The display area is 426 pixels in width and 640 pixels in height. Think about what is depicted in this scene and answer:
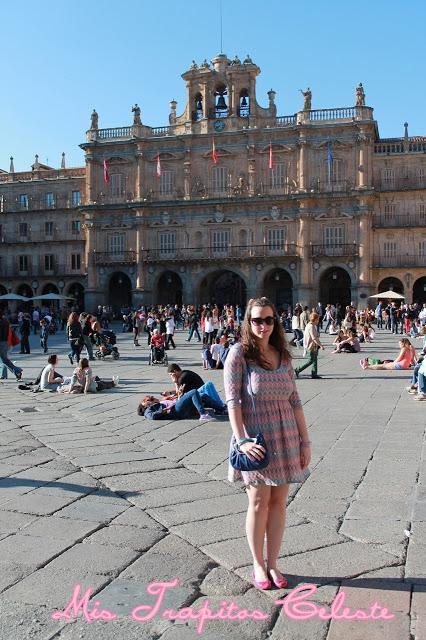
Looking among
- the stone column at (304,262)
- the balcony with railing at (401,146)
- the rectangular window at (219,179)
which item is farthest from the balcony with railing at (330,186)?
the rectangular window at (219,179)

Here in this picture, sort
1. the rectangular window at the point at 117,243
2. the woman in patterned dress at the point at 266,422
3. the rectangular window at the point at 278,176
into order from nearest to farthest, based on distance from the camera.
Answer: the woman in patterned dress at the point at 266,422
the rectangular window at the point at 278,176
the rectangular window at the point at 117,243

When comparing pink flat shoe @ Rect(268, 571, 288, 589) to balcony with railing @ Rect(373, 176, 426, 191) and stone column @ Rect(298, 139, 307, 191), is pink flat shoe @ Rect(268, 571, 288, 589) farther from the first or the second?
balcony with railing @ Rect(373, 176, 426, 191)

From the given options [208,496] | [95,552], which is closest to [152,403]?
[208,496]

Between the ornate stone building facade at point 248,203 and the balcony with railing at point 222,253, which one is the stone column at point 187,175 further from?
the balcony with railing at point 222,253

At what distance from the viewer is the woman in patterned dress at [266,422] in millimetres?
4449

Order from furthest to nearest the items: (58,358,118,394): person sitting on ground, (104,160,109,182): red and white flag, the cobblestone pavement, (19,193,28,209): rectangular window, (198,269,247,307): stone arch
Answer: (19,193,28,209): rectangular window
(198,269,247,307): stone arch
(104,160,109,182): red and white flag
(58,358,118,394): person sitting on ground
the cobblestone pavement

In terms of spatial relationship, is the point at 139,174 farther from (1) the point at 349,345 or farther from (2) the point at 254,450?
(2) the point at 254,450

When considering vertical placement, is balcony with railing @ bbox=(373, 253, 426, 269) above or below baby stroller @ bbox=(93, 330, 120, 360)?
above

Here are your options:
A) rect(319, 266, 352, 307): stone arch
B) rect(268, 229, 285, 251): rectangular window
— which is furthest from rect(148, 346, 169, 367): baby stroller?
rect(319, 266, 352, 307): stone arch

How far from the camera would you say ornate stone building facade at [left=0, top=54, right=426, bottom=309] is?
44656 millimetres

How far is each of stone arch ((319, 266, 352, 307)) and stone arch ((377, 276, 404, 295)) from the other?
1.96 metres

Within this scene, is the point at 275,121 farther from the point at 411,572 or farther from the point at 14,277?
the point at 411,572

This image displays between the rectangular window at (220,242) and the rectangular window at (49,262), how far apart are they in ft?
42.4

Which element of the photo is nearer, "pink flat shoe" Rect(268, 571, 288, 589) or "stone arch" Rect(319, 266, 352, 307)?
"pink flat shoe" Rect(268, 571, 288, 589)
